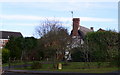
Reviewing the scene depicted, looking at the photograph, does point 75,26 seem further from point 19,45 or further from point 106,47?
point 106,47

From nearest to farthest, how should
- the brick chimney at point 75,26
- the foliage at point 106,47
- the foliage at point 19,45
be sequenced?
1. the foliage at point 106,47
2. the foliage at point 19,45
3. the brick chimney at point 75,26

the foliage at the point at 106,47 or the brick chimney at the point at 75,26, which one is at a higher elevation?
the brick chimney at the point at 75,26

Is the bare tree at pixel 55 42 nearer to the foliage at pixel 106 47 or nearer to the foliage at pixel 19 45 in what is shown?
the foliage at pixel 106 47

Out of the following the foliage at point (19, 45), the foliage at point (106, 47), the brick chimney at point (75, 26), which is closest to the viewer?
the foliage at point (106, 47)

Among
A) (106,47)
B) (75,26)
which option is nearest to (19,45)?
(75,26)

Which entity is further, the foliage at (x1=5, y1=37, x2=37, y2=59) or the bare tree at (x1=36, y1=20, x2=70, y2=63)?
the foliage at (x1=5, y1=37, x2=37, y2=59)

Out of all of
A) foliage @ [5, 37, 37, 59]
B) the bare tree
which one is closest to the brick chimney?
foliage @ [5, 37, 37, 59]

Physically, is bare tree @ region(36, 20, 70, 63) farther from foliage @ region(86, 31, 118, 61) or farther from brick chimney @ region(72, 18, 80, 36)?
brick chimney @ region(72, 18, 80, 36)

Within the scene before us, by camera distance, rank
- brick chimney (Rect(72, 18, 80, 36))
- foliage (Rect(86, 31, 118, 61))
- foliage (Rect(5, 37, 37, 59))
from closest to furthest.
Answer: foliage (Rect(86, 31, 118, 61)), foliage (Rect(5, 37, 37, 59)), brick chimney (Rect(72, 18, 80, 36))

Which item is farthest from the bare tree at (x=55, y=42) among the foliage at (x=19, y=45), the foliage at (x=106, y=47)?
the foliage at (x=19, y=45)

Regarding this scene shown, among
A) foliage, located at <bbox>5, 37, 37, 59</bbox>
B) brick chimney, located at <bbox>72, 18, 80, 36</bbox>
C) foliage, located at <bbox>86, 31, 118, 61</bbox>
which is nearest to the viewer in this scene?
foliage, located at <bbox>86, 31, 118, 61</bbox>

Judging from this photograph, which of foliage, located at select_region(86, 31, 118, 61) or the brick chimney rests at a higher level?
the brick chimney

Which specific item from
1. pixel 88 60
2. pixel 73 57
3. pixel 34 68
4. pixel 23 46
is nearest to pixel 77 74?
pixel 34 68

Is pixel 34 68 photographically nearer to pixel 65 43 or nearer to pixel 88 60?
pixel 65 43
